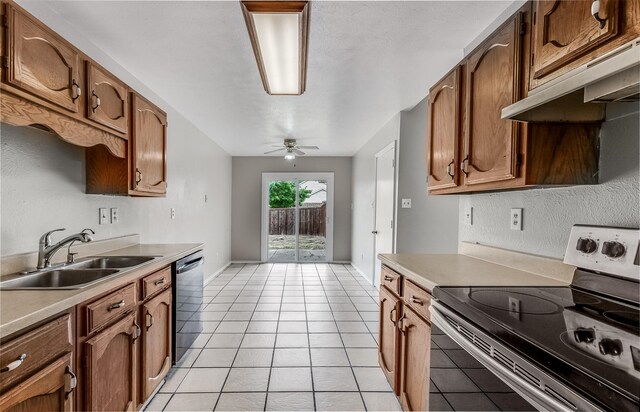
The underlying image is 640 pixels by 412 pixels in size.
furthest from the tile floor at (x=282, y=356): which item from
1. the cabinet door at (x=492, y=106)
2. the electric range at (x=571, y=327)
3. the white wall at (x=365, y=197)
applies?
the cabinet door at (x=492, y=106)

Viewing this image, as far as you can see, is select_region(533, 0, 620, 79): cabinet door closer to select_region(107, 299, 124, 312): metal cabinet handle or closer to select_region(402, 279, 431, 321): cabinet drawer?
select_region(402, 279, 431, 321): cabinet drawer

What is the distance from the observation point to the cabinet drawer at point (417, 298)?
4.69 feet

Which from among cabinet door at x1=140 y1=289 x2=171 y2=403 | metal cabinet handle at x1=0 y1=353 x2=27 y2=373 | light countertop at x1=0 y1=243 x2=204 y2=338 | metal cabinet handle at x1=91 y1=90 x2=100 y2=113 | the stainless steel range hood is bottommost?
cabinet door at x1=140 y1=289 x2=171 y2=403

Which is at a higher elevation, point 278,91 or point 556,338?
point 278,91

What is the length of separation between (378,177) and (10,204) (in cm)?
391

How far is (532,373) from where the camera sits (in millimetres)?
742

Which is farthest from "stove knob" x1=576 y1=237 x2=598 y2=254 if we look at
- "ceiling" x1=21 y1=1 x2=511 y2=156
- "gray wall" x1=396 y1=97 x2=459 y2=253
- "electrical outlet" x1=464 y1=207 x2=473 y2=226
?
"gray wall" x1=396 y1=97 x2=459 y2=253

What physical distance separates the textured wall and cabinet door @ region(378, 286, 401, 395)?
755mm

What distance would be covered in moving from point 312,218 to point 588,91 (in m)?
5.82

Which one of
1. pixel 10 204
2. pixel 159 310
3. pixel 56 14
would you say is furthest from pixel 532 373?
pixel 56 14

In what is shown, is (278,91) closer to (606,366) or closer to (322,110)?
(322,110)

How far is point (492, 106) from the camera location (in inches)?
58.7

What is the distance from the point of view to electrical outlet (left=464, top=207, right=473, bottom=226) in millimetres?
2158

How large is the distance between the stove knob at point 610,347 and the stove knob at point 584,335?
0.9 inches
